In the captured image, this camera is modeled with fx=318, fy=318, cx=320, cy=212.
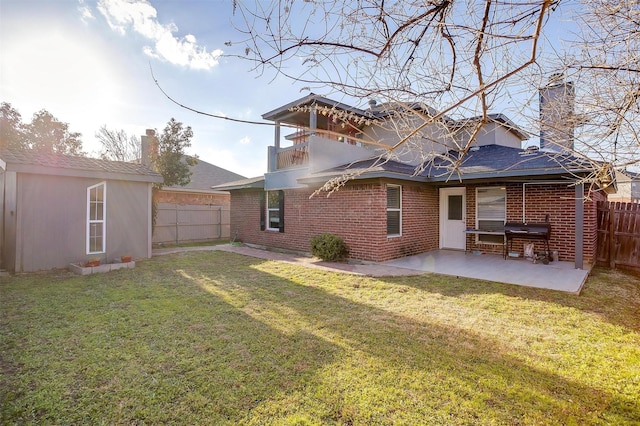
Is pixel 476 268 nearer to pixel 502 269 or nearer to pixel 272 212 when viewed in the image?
pixel 502 269

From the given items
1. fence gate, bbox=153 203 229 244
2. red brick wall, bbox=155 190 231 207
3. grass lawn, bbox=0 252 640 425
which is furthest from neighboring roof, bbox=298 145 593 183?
red brick wall, bbox=155 190 231 207

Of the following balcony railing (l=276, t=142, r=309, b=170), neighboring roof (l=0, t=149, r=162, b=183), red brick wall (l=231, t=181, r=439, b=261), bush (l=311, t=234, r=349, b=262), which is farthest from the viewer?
balcony railing (l=276, t=142, r=309, b=170)

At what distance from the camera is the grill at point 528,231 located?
8.62 metres

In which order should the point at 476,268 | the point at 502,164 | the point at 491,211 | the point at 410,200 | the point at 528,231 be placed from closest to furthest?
the point at 476,268 → the point at 528,231 → the point at 502,164 → the point at 410,200 → the point at 491,211

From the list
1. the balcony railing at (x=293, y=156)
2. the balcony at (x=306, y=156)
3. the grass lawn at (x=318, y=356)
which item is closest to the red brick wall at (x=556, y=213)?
the grass lawn at (x=318, y=356)

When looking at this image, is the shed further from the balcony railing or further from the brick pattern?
the brick pattern

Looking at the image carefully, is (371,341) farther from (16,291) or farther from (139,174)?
(139,174)

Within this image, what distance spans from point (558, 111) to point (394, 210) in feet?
20.4

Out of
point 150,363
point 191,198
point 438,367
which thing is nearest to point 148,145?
point 191,198

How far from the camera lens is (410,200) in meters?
10.2

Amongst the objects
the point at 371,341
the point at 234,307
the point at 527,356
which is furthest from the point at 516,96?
the point at 234,307

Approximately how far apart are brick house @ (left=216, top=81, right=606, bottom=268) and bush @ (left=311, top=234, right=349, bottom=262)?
10.5 inches

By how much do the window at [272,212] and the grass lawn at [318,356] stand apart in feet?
19.5

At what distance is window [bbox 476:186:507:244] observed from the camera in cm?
1019
